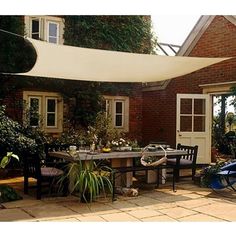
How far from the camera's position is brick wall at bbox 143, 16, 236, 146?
8.59 meters

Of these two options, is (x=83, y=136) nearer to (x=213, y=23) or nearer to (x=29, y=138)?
(x=29, y=138)

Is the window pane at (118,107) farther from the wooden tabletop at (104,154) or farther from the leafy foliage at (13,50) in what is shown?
the wooden tabletop at (104,154)

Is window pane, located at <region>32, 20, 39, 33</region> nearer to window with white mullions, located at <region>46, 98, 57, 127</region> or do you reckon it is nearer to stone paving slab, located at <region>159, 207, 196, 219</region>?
window with white mullions, located at <region>46, 98, 57, 127</region>

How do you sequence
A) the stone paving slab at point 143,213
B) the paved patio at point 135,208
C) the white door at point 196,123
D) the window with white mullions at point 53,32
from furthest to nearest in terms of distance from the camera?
the window with white mullions at point 53,32 < the white door at point 196,123 < the stone paving slab at point 143,213 < the paved patio at point 135,208

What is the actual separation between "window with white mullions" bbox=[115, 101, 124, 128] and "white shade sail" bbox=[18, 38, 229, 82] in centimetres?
325

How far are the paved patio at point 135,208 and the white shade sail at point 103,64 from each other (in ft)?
7.10

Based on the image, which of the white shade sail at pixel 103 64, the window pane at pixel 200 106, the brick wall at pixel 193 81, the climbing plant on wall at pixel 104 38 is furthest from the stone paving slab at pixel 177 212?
the climbing plant on wall at pixel 104 38

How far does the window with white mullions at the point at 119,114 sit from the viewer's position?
34.9 ft

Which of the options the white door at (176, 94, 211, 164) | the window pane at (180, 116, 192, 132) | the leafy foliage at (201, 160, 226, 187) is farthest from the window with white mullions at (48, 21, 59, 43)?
the leafy foliage at (201, 160, 226, 187)

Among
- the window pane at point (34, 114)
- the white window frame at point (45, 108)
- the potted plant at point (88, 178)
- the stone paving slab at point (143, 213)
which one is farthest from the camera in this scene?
the white window frame at point (45, 108)

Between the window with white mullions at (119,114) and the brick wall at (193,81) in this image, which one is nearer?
the brick wall at (193,81)

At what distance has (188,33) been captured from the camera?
9.62 metres
